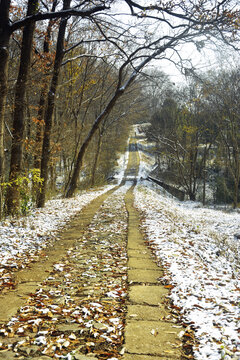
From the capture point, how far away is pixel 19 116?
26.5 feet

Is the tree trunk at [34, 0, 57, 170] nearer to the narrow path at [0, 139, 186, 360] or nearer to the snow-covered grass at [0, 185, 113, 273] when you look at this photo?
the snow-covered grass at [0, 185, 113, 273]

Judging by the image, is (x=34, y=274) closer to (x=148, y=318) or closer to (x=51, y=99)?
(x=148, y=318)

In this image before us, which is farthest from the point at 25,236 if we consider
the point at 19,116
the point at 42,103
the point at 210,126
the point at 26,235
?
the point at 210,126

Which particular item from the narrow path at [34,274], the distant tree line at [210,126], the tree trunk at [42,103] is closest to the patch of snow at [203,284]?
the narrow path at [34,274]

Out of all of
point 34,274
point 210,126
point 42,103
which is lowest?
point 34,274

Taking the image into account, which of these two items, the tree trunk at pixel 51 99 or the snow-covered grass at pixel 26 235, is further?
the tree trunk at pixel 51 99

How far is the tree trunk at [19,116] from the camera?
25.5ft

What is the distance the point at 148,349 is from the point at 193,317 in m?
0.87

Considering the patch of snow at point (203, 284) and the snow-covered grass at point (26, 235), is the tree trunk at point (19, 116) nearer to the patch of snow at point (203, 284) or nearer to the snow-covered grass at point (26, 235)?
the snow-covered grass at point (26, 235)

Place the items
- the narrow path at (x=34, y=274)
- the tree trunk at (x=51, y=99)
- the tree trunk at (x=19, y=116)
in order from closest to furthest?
the narrow path at (x=34, y=274) → the tree trunk at (x=19, y=116) → the tree trunk at (x=51, y=99)

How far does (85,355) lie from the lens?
8.71 feet

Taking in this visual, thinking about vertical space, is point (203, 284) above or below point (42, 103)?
below

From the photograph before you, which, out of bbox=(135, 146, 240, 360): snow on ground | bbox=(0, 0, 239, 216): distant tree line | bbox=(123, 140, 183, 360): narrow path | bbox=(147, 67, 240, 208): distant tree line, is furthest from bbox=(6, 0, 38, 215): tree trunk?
bbox=(147, 67, 240, 208): distant tree line

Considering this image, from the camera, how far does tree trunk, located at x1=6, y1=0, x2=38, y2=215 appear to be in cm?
779
